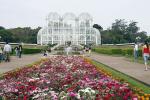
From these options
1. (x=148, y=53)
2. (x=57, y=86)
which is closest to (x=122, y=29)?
(x=148, y=53)

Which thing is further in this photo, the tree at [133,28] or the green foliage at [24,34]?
the tree at [133,28]

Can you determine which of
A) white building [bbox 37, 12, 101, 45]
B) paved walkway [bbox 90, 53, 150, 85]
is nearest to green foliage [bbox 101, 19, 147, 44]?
white building [bbox 37, 12, 101, 45]

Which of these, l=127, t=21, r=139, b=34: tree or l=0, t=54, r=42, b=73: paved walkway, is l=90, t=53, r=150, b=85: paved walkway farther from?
l=127, t=21, r=139, b=34: tree

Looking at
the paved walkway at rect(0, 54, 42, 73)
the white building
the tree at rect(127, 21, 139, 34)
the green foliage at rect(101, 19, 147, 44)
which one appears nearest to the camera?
the paved walkway at rect(0, 54, 42, 73)

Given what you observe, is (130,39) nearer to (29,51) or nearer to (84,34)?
(84,34)

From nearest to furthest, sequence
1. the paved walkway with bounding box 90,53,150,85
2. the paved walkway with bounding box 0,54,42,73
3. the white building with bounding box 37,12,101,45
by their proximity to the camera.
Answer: the paved walkway with bounding box 90,53,150,85
the paved walkway with bounding box 0,54,42,73
the white building with bounding box 37,12,101,45

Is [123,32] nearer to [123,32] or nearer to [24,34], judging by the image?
[123,32]

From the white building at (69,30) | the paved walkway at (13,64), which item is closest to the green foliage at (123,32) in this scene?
the white building at (69,30)

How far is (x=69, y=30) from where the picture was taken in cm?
9144

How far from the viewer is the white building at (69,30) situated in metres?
89.4

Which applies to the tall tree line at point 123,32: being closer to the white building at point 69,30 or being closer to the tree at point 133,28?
the tree at point 133,28

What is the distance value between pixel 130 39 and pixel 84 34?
21.5 metres

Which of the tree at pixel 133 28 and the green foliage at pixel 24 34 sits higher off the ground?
the tree at pixel 133 28

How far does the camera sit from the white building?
8944cm
